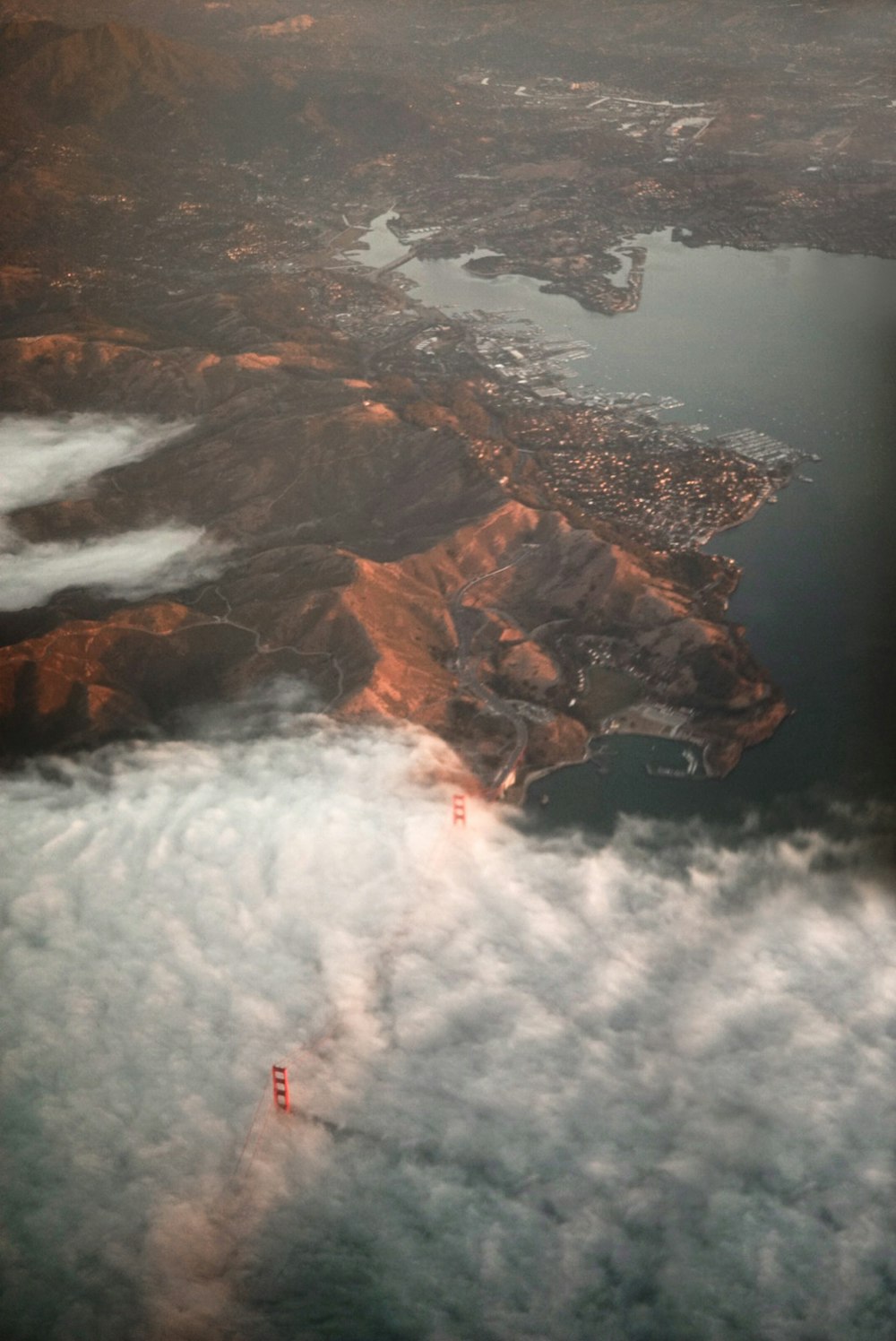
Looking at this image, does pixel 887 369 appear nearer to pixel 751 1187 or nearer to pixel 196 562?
pixel 196 562

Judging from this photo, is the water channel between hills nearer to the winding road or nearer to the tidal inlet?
the tidal inlet

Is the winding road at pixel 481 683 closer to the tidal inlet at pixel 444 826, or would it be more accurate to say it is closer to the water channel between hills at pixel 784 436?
the tidal inlet at pixel 444 826

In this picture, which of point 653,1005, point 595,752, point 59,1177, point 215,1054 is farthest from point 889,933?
point 59,1177

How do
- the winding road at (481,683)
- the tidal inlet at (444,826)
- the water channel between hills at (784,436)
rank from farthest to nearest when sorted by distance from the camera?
the water channel between hills at (784,436)
the winding road at (481,683)
the tidal inlet at (444,826)

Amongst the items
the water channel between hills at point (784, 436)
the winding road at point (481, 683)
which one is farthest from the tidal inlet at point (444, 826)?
the winding road at point (481, 683)

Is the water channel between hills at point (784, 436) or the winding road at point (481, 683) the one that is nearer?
the winding road at point (481, 683)

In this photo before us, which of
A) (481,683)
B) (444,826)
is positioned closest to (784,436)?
(481,683)

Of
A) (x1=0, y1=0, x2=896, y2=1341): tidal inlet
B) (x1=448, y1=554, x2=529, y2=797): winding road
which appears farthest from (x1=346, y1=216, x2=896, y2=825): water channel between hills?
(x1=448, y1=554, x2=529, y2=797): winding road

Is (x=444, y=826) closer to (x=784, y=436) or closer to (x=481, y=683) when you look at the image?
(x=481, y=683)
